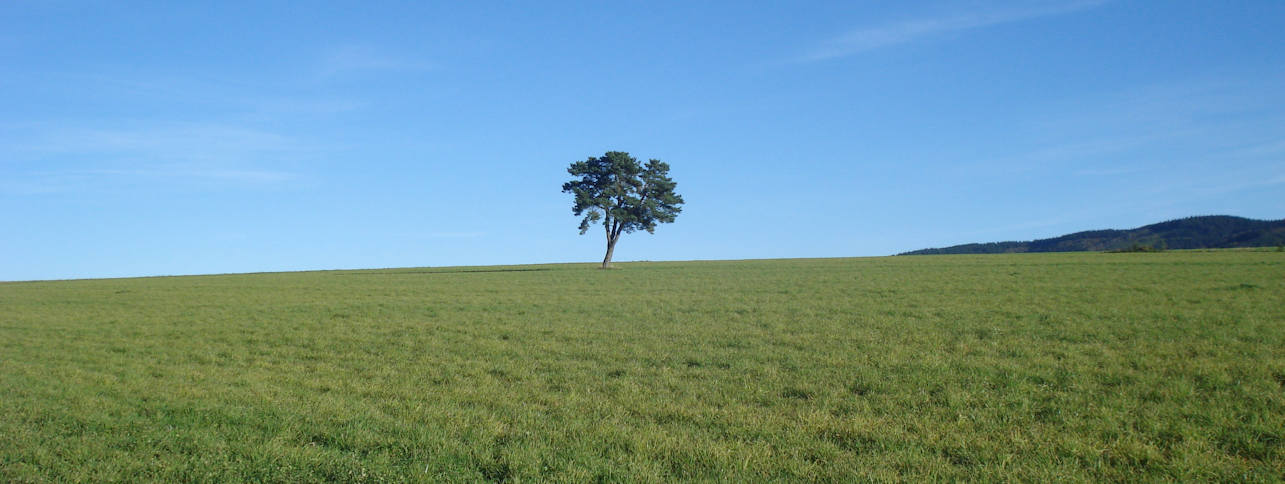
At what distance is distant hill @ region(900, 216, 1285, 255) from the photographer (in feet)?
454

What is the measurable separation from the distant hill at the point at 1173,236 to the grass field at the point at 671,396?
127014mm

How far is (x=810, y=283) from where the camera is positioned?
35688mm

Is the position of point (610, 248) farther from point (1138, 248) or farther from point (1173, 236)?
point (1173, 236)

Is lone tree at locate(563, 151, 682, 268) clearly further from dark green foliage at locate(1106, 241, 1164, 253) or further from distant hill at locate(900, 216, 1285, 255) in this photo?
distant hill at locate(900, 216, 1285, 255)

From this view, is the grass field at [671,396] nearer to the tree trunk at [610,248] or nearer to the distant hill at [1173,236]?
the tree trunk at [610,248]

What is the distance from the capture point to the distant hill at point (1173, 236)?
138250 millimetres

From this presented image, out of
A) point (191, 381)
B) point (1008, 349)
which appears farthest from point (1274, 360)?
point (191, 381)

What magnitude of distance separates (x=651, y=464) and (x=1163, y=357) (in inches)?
435

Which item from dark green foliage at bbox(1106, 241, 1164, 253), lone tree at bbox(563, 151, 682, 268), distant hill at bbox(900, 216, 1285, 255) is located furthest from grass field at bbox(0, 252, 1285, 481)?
distant hill at bbox(900, 216, 1285, 255)

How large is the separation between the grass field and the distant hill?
5001 inches

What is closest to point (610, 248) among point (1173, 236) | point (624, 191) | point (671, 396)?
point (624, 191)

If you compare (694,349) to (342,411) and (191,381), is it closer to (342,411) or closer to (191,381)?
(342,411)

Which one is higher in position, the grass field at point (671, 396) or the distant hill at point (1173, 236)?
the distant hill at point (1173, 236)

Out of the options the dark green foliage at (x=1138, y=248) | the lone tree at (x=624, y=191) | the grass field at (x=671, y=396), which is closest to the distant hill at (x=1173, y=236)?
the dark green foliage at (x=1138, y=248)
